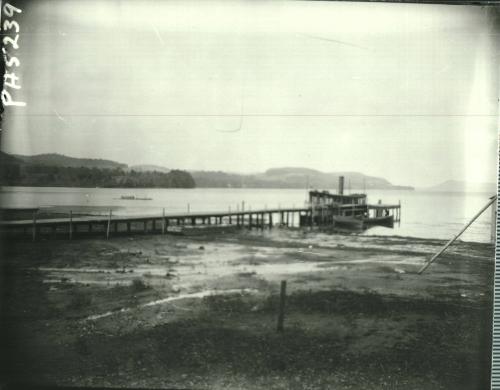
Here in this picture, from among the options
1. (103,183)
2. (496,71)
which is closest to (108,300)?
(103,183)

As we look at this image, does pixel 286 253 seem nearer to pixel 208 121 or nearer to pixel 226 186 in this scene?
pixel 226 186

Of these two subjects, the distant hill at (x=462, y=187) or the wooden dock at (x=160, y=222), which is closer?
the distant hill at (x=462, y=187)

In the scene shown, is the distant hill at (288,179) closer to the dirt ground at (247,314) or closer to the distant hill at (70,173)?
the distant hill at (70,173)

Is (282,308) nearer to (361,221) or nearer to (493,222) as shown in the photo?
(361,221)

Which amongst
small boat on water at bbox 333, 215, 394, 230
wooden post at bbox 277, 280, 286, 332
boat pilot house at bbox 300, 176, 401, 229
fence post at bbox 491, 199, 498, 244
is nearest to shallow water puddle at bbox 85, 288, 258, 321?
wooden post at bbox 277, 280, 286, 332

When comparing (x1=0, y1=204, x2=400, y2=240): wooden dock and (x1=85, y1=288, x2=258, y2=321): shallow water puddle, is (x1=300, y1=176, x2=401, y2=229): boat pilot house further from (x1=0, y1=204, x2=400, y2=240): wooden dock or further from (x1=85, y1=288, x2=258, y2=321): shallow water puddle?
(x1=85, y1=288, x2=258, y2=321): shallow water puddle

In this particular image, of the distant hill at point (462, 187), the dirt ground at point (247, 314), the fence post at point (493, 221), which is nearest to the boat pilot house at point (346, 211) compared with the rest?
the dirt ground at point (247, 314)
